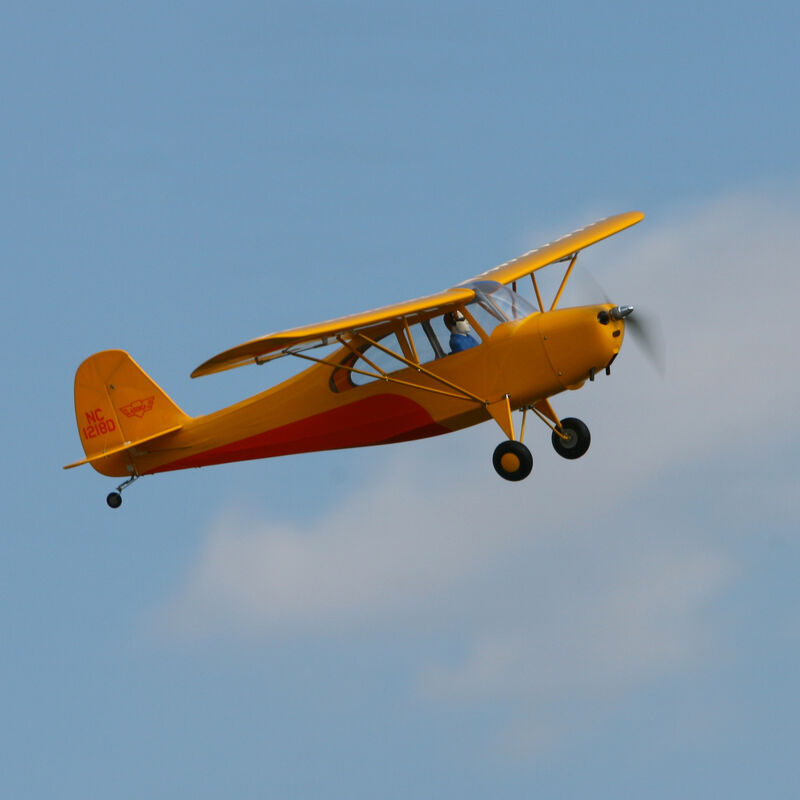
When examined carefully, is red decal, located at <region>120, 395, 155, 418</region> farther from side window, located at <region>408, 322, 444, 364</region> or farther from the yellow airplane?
side window, located at <region>408, 322, 444, 364</region>

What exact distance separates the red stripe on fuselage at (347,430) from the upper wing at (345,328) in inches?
40.3

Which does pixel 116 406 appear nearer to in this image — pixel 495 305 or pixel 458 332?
pixel 458 332

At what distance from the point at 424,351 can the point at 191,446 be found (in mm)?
4483

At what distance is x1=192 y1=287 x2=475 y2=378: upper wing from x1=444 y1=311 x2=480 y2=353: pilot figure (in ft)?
0.50

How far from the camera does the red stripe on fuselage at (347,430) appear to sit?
2155 cm

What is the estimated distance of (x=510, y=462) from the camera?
67.8ft

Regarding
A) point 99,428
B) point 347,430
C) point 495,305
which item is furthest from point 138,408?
point 495,305

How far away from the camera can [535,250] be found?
24375mm

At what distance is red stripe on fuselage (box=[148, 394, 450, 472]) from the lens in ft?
70.7

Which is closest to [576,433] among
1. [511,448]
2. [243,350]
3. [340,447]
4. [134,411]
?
[511,448]

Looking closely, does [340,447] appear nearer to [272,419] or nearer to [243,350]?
[272,419]

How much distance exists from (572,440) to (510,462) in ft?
4.87

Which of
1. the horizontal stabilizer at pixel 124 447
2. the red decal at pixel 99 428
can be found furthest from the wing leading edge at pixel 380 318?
the red decal at pixel 99 428

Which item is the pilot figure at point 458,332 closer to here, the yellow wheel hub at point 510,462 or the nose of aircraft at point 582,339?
the nose of aircraft at point 582,339
